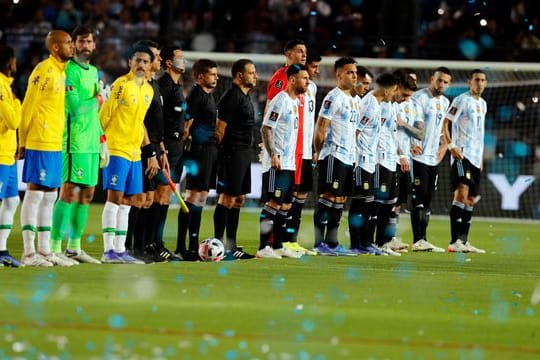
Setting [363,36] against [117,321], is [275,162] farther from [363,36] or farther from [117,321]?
[363,36]

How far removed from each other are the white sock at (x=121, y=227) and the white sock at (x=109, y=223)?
64mm

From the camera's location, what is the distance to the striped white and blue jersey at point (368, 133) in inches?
593

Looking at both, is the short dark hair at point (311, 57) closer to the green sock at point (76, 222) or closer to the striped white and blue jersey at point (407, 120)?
the striped white and blue jersey at point (407, 120)

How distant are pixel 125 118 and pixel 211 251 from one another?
5.65 feet

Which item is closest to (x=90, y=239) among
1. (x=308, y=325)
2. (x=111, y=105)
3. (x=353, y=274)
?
(x=111, y=105)

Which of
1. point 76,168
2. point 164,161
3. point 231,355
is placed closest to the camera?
point 231,355

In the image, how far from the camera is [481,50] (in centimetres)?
2525

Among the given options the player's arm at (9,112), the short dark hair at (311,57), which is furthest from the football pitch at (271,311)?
the short dark hair at (311,57)

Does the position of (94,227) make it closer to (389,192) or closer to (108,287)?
(389,192)

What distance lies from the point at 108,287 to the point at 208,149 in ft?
11.6

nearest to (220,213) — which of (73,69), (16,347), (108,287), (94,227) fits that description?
(73,69)

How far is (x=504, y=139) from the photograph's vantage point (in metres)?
23.0

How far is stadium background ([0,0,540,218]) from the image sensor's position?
75.2ft

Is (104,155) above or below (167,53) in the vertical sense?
below
